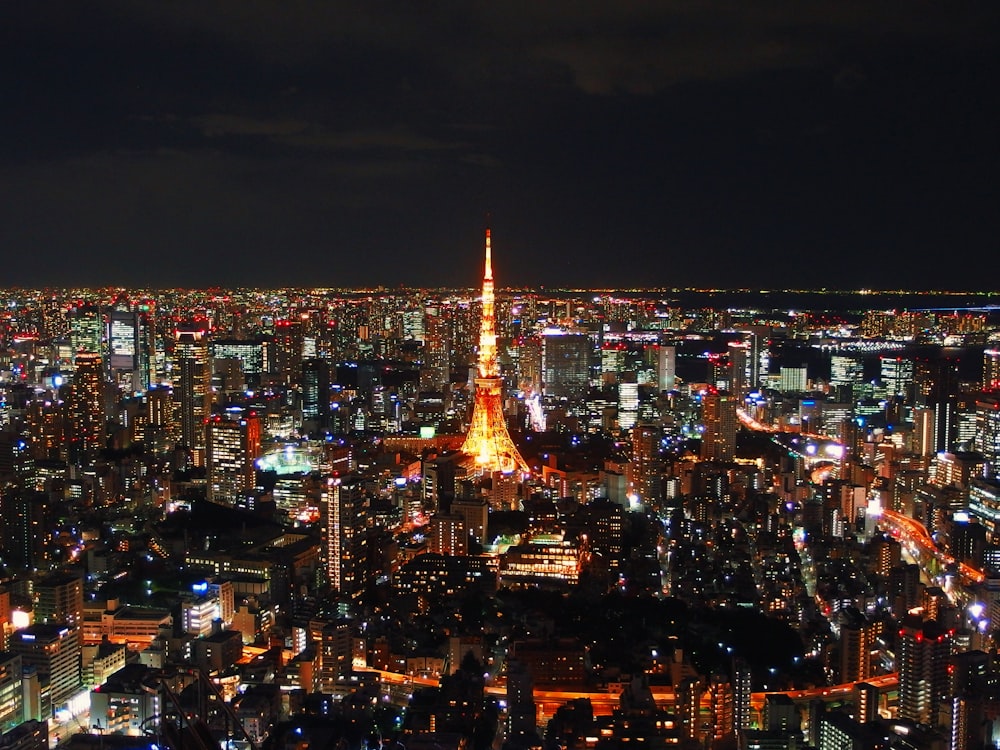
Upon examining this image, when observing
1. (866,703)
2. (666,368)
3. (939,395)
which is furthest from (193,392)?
(866,703)

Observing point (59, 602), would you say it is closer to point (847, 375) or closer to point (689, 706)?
point (689, 706)

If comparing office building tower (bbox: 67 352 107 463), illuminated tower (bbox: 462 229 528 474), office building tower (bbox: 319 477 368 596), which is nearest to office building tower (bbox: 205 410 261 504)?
office building tower (bbox: 67 352 107 463)

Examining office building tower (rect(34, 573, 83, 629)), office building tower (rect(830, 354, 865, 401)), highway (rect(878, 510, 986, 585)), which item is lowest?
highway (rect(878, 510, 986, 585))

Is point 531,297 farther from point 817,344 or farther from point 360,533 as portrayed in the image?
point 360,533

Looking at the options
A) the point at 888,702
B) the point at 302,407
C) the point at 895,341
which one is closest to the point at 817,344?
the point at 895,341

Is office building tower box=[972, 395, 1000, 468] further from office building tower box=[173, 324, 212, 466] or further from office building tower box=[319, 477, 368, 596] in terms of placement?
office building tower box=[173, 324, 212, 466]
